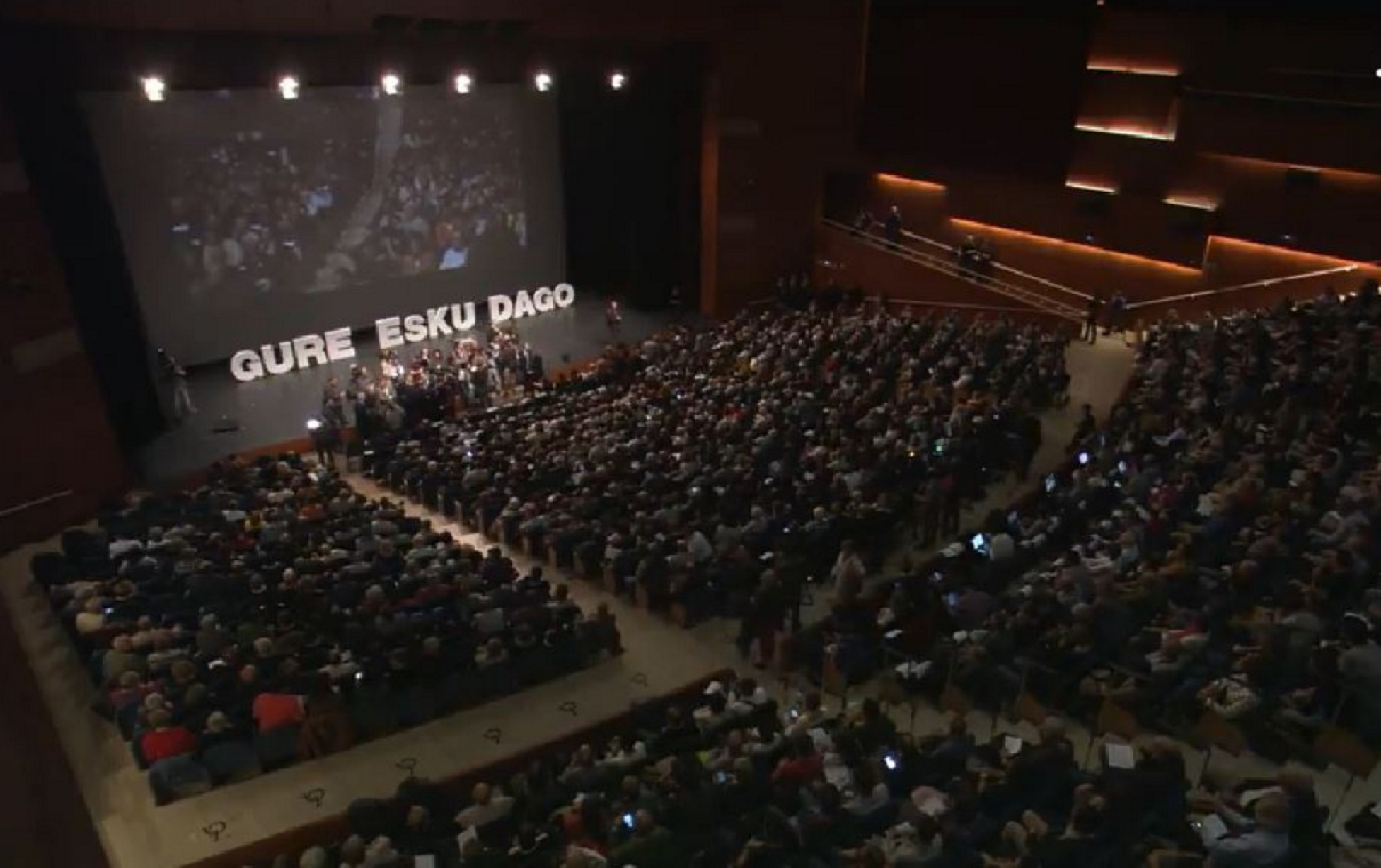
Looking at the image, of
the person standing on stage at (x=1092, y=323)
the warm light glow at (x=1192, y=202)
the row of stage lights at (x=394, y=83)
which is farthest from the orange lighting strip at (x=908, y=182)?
the row of stage lights at (x=394, y=83)

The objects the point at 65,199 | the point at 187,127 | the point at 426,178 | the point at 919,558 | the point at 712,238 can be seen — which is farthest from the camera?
the point at 712,238

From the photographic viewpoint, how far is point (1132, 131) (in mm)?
21406

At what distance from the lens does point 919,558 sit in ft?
39.2

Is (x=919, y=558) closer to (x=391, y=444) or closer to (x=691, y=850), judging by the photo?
(x=691, y=850)

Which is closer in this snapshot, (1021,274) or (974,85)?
(1021,274)

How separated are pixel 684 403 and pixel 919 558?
543cm

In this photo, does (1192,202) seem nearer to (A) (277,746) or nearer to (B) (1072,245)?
(B) (1072,245)

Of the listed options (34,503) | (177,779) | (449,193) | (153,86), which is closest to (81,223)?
(153,86)

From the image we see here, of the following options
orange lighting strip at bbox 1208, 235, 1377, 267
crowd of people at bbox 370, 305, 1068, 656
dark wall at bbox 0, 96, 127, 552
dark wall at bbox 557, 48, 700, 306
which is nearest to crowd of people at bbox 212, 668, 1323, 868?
crowd of people at bbox 370, 305, 1068, 656

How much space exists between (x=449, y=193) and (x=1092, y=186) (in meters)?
14.0

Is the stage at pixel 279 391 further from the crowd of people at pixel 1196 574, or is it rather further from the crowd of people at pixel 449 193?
the crowd of people at pixel 1196 574

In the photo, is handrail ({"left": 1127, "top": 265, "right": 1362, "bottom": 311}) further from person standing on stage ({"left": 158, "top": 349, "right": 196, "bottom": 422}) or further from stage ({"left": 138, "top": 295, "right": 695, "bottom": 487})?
person standing on stage ({"left": 158, "top": 349, "right": 196, "bottom": 422})

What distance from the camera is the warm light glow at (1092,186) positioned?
21.8 m

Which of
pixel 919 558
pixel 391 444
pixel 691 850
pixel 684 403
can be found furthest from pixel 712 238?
pixel 691 850
